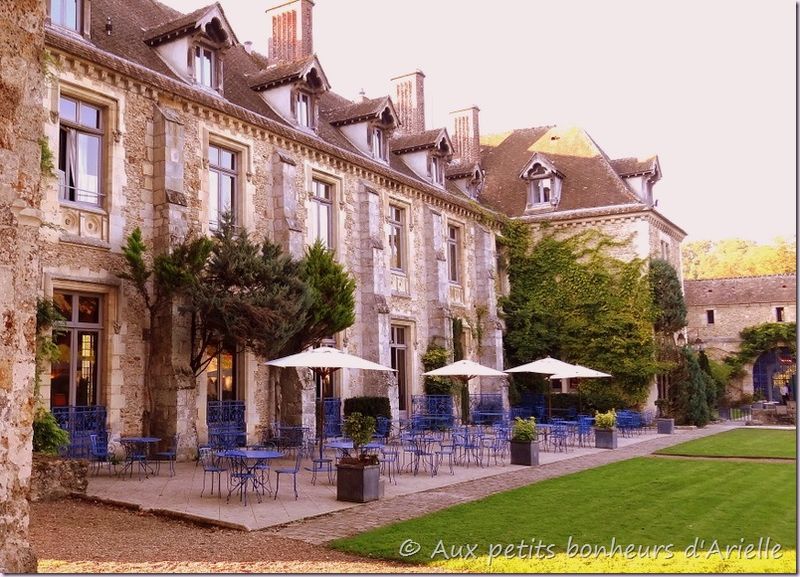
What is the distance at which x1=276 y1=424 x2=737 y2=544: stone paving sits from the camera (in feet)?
27.7

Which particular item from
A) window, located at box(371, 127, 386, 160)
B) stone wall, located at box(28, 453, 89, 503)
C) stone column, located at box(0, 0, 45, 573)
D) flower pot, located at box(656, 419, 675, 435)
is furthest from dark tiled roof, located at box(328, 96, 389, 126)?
stone column, located at box(0, 0, 45, 573)

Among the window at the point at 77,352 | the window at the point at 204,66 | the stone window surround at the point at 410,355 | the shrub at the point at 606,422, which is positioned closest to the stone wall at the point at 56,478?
the window at the point at 77,352

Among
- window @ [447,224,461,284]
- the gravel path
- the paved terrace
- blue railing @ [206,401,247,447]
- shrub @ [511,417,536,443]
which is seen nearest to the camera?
the gravel path

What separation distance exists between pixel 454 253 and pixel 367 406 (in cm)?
892

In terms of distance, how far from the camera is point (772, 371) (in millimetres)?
37875

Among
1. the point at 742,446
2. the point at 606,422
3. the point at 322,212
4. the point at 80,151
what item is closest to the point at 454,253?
the point at 322,212

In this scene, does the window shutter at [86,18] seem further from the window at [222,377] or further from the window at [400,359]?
the window at [400,359]

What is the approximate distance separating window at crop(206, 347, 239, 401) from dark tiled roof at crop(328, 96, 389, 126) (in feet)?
30.0

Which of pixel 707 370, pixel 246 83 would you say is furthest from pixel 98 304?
pixel 707 370

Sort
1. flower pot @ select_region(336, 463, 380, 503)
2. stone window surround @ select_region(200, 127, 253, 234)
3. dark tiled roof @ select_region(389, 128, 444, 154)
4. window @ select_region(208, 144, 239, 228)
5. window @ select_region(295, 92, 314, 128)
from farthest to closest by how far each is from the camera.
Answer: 1. dark tiled roof @ select_region(389, 128, 444, 154)
2. window @ select_region(295, 92, 314, 128)
3. window @ select_region(208, 144, 239, 228)
4. stone window surround @ select_region(200, 127, 253, 234)
5. flower pot @ select_region(336, 463, 380, 503)

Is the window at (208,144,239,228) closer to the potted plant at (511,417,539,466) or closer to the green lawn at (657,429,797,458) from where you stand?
the potted plant at (511,417,539,466)

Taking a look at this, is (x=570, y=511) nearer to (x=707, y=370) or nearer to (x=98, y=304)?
(x=98, y=304)

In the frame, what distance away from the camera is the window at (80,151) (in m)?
13.7

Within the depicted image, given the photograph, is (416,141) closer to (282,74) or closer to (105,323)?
(282,74)
